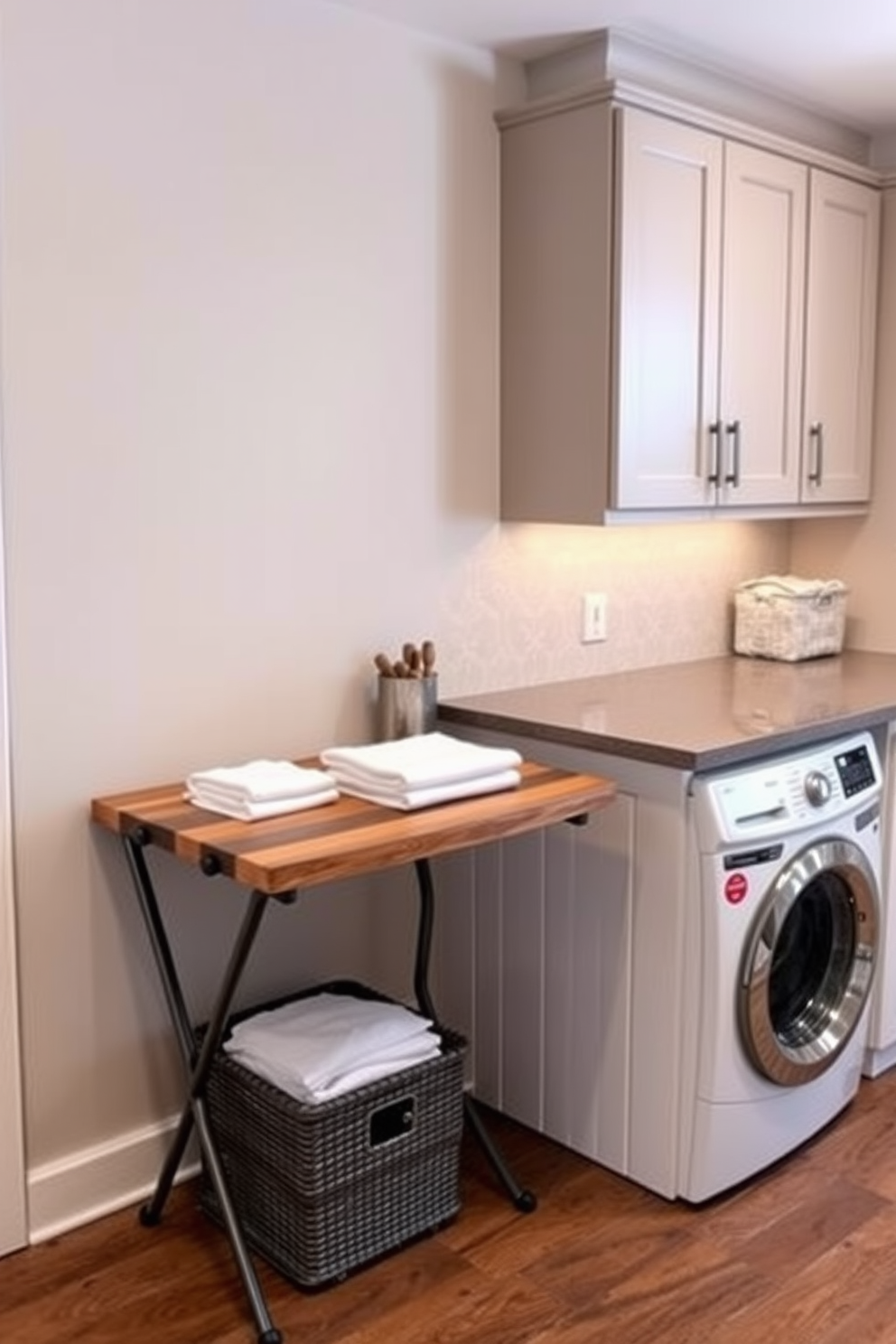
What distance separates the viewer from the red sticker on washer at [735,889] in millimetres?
2340

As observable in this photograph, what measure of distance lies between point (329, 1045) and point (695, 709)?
108 centimetres

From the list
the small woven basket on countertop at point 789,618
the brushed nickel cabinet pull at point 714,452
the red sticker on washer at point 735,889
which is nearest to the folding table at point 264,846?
the red sticker on washer at point 735,889

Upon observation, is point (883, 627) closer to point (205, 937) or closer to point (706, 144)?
point (706, 144)

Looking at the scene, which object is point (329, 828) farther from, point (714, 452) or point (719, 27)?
point (719, 27)

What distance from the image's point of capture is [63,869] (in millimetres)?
2270

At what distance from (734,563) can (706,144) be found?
3.97 feet

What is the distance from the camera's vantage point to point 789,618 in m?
3.43

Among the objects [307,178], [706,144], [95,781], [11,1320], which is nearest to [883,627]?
[706,144]

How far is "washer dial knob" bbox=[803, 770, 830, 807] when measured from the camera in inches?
98.6

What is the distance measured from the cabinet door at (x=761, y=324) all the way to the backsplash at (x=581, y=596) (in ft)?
1.05

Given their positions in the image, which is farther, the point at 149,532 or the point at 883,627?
the point at 883,627

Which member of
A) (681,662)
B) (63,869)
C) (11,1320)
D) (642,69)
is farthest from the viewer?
(681,662)

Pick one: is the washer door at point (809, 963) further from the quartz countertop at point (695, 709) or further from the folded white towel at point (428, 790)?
the folded white towel at point (428, 790)

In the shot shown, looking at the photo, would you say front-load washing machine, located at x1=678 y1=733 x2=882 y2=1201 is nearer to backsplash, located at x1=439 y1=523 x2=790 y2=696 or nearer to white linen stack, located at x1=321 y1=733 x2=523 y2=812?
white linen stack, located at x1=321 y1=733 x2=523 y2=812
